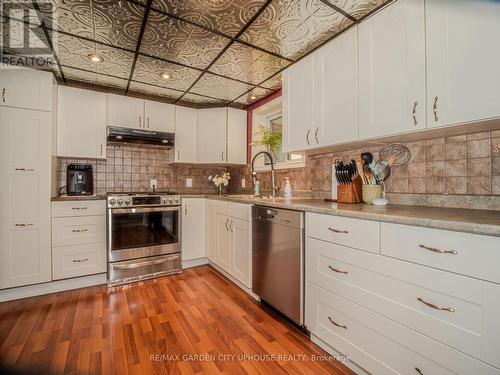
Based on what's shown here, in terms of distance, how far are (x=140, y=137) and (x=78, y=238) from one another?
1.28 m

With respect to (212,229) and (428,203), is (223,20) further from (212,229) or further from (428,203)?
(212,229)

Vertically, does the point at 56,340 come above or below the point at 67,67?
below

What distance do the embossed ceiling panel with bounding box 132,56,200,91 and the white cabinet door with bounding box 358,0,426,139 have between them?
1628mm

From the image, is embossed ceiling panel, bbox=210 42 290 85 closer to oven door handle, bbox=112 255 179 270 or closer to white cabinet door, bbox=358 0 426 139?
white cabinet door, bbox=358 0 426 139

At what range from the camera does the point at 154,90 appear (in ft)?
9.49

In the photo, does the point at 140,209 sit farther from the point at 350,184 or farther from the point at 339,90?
the point at 339,90

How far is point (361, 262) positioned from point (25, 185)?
2891 millimetres

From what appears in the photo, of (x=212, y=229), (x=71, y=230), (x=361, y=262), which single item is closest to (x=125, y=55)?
(x=71, y=230)

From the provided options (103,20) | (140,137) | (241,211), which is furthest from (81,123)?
(241,211)

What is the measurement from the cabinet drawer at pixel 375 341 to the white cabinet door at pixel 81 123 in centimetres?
273

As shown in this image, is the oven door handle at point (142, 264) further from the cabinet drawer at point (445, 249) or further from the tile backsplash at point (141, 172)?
the cabinet drawer at point (445, 249)

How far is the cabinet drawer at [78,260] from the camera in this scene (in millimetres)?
2312

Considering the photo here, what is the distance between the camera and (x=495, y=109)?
1.03 metres

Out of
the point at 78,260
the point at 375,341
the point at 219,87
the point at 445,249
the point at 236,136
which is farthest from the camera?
the point at 236,136
